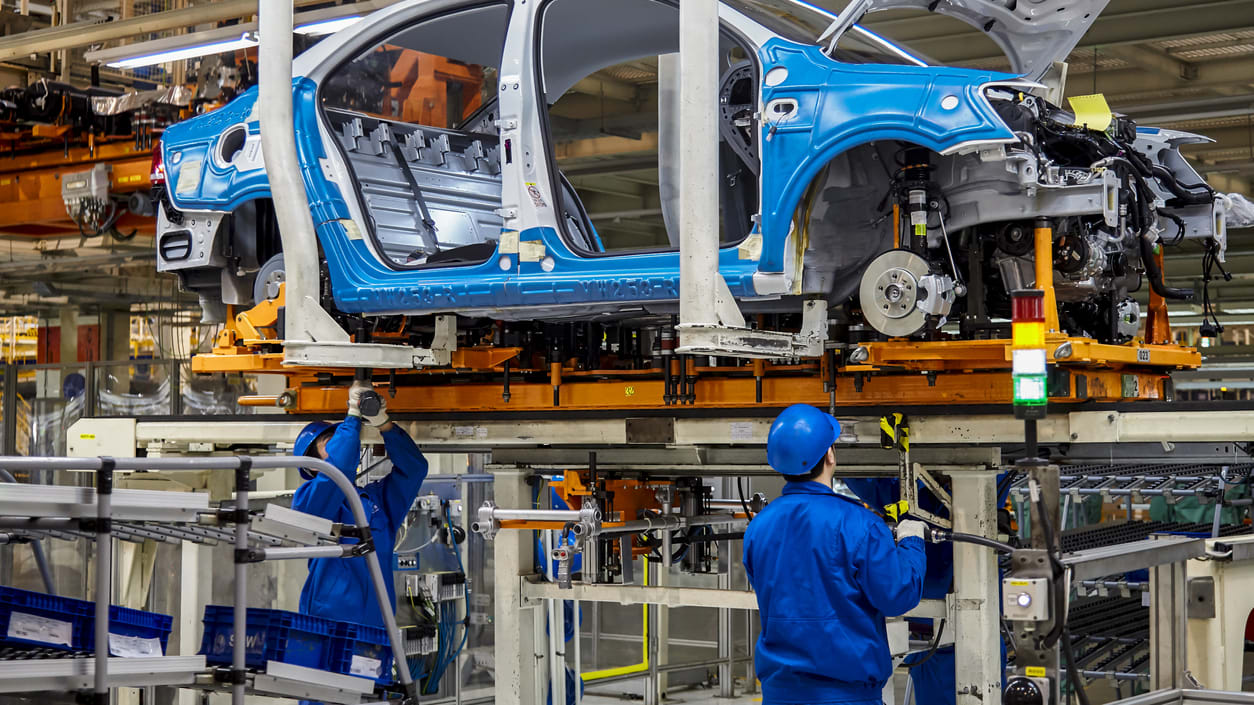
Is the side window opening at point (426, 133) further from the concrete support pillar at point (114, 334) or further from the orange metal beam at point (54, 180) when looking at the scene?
the concrete support pillar at point (114, 334)

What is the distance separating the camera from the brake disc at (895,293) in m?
4.17

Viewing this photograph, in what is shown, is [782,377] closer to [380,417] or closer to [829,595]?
[829,595]

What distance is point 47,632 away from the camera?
13.0 ft

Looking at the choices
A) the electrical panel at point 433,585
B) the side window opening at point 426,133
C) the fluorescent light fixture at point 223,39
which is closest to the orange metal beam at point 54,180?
the fluorescent light fixture at point 223,39

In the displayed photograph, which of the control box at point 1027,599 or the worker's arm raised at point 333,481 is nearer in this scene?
the control box at point 1027,599

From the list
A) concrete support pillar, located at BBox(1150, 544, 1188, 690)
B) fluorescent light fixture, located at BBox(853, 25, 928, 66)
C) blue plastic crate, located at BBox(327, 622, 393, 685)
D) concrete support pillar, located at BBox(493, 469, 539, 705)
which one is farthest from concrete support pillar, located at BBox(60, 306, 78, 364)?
concrete support pillar, located at BBox(1150, 544, 1188, 690)

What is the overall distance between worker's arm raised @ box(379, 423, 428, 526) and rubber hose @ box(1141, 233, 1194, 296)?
9.68ft

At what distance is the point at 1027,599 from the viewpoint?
3.09 m

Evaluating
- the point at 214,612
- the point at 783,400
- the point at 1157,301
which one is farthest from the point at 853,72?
the point at 214,612

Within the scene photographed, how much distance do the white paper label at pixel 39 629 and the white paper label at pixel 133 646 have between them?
130 millimetres

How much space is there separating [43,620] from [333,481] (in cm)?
155

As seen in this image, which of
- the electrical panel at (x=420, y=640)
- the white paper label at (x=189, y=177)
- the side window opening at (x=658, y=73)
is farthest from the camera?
the electrical panel at (x=420, y=640)

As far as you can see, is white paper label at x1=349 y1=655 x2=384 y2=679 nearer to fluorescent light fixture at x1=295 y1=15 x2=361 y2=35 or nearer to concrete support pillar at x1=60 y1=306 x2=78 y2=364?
fluorescent light fixture at x1=295 y1=15 x2=361 y2=35

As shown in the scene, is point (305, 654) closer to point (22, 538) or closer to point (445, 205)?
point (22, 538)
